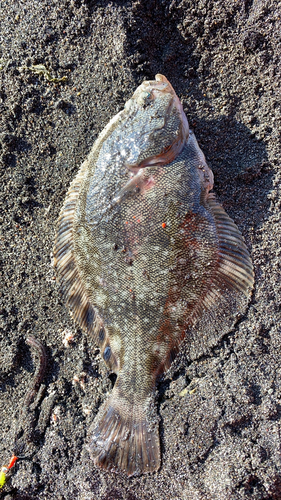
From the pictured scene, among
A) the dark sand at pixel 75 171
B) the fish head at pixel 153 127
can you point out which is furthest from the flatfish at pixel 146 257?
the dark sand at pixel 75 171

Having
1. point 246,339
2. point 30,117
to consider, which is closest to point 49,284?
point 30,117

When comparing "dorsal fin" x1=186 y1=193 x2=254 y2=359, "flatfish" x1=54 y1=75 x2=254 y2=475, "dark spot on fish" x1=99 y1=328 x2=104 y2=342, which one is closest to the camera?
"flatfish" x1=54 y1=75 x2=254 y2=475

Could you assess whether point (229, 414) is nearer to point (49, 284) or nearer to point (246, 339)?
point (246, 339)

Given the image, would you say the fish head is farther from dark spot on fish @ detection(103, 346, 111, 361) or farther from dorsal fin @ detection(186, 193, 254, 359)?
dark spot on fish @ detection(103, 346, 111, 361)

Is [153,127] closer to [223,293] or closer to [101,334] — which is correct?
[223,293]

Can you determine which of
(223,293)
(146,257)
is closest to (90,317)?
(146,257)

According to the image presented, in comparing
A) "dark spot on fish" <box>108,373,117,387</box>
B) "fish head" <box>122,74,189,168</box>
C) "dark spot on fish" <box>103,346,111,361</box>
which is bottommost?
"dark spot on fish" <box>108,373,117,387</box>

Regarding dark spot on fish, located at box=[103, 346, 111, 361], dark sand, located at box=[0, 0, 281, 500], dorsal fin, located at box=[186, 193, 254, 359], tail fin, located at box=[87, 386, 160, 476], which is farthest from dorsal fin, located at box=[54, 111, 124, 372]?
dorsal fin, located at box=[186, 193, 254, 359]
